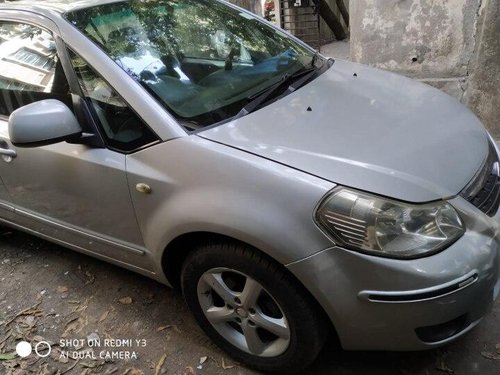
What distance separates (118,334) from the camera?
8.31 ft

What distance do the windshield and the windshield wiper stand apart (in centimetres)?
2

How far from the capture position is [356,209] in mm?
1660

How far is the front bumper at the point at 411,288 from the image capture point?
1637 mm

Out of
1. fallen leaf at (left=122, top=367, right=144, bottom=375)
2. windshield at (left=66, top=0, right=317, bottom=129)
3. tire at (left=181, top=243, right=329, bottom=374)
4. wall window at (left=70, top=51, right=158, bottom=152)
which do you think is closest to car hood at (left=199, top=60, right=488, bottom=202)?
windshield at (left=66, top=0, right=317, bottom=129)

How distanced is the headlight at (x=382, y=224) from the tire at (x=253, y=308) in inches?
12.1

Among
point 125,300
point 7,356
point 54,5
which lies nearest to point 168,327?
point 125,300

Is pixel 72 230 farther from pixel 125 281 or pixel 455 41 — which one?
pixel 455 41

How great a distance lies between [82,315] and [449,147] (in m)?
2.14

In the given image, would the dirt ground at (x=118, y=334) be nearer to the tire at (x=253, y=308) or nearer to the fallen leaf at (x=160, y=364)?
the fallen leaf at (x=160, y=364)

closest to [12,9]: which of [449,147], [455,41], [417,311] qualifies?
[449,147]

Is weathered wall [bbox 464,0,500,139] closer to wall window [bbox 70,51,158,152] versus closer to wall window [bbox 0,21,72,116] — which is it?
wall window [bbox 70,51,158,152]

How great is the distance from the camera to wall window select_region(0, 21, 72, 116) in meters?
2.35

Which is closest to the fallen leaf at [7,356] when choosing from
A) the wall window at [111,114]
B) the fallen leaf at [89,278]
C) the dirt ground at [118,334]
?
the dirt ground at [118,334]

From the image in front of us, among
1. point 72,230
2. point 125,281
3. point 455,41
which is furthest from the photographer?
point 455,41
